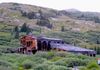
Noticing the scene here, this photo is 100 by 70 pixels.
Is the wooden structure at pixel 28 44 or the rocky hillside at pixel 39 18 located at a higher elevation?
the wooden structure at pixel 28 44

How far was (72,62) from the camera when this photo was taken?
122ft

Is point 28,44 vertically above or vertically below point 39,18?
above

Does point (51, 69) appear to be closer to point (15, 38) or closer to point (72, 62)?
point (72, 62)

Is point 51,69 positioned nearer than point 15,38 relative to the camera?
Yes

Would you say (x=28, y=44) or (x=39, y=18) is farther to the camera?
(x=39, y=18)

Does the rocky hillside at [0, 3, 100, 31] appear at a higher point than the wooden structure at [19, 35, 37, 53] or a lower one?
lower

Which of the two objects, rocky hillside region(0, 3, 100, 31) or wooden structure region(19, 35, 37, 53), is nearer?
wooden structure region(19, 35, 37, 53)

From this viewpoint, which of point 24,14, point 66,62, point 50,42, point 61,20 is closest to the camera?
point 66,62

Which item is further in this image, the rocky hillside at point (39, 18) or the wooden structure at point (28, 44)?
the rocky hillside at point (39, 18)

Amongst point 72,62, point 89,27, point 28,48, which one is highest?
point 72,62

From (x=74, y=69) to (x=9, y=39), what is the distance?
44726 millimetres

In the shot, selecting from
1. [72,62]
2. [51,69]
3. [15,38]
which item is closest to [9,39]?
[15,38]

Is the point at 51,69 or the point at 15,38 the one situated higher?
the point at 51,69

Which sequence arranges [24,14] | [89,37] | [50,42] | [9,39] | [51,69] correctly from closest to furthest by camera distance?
[51,69] → [50,42] → [9,39] → [89,37] → [24,14]
